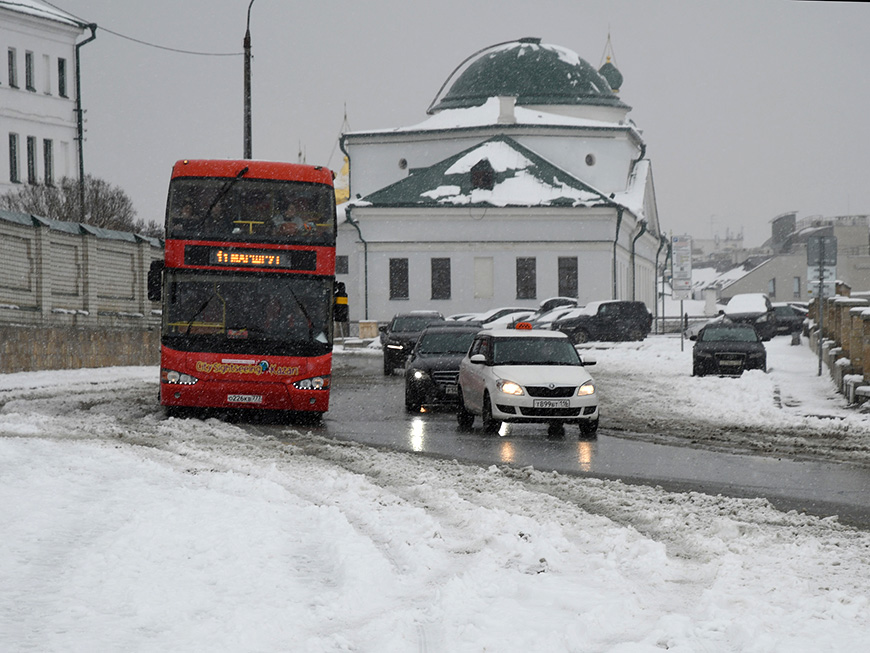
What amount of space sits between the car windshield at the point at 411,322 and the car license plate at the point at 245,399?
20166 millimetres

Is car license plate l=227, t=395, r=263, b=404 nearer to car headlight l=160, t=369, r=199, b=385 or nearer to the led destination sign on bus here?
car headlight l=160, t=369, r=199, b=385

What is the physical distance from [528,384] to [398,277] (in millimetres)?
49937

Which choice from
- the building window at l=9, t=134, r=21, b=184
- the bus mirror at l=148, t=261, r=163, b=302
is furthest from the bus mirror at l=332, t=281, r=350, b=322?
the building window at l=9, t=134, r=21, b=184

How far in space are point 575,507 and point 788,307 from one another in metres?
51.4

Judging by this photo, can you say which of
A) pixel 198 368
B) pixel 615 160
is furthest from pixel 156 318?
pixel 615 160

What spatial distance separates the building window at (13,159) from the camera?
63737 millimetres

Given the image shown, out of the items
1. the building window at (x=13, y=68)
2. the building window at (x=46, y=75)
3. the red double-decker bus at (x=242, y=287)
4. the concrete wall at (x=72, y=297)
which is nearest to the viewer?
the red double-decker bus at (x=242, y=287)

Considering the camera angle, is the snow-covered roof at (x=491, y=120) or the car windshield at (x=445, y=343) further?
the snow-covered roof at (x=491, y=120)

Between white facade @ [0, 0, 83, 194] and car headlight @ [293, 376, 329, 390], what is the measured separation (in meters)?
46.2

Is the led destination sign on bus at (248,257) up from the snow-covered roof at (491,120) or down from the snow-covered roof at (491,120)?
down

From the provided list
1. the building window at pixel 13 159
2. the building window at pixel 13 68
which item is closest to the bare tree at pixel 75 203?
the building window at pixel 13 159

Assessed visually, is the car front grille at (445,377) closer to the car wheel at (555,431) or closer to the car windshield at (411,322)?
the car wheel at (555,431)

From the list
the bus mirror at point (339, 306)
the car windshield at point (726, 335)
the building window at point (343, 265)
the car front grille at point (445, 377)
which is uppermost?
the building window at point (343, 265)

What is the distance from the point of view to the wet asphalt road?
12258 millimetres
